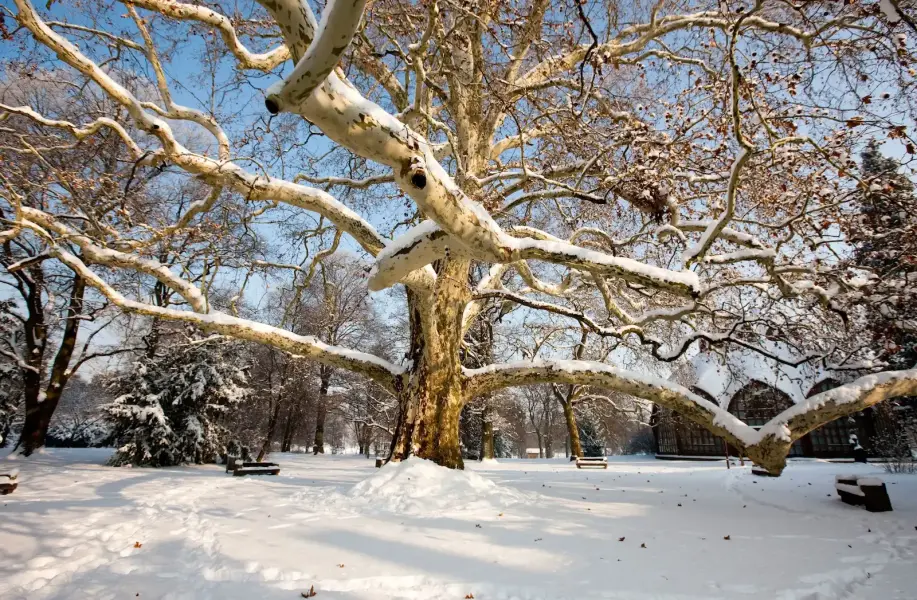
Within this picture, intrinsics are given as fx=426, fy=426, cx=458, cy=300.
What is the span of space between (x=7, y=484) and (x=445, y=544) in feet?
28.2

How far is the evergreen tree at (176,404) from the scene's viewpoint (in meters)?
14.8

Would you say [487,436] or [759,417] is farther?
[759,417]

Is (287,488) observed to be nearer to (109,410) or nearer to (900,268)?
(109,410)

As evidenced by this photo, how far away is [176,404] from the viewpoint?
15938mm

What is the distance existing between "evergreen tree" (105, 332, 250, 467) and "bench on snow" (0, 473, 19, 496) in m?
6.72

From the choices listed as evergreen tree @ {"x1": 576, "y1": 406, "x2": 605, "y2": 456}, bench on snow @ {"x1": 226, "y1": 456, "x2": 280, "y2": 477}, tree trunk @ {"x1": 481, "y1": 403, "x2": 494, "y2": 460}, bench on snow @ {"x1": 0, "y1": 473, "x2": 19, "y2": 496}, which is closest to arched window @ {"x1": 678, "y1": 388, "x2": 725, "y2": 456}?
evergreen tree @ {"x1": 576, "y1": 406, "x2": 605, "y2": 456}

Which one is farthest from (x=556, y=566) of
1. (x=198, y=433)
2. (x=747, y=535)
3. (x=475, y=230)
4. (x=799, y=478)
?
(x=198, y=433)

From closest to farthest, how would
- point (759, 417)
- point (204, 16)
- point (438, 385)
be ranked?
point (204, 16), point (438, 385), point (759, 417)

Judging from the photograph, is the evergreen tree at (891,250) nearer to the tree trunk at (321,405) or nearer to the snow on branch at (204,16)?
the snow on branch at (204,16)

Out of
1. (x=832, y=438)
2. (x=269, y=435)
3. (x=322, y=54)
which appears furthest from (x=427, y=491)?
(x=832, y=438)

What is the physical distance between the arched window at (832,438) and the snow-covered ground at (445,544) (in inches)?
775

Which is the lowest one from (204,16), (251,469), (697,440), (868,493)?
(251,469)

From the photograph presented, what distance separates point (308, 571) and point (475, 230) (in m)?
3.27

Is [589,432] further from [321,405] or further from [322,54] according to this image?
[322,54]
